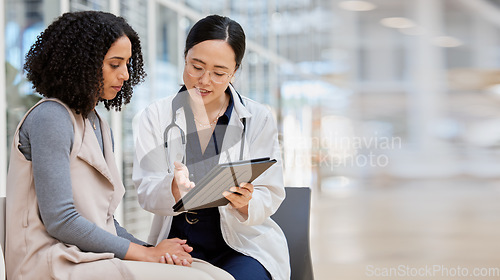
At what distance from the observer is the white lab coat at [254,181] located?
4.99 ft

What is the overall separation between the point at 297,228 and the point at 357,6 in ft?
39.3

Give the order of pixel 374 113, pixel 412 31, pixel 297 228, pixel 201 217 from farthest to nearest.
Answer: pixel 412 31 → pixel 374 113 → pixel 297 228 → pixel 201 217

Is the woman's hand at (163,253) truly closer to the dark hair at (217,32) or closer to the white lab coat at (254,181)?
the white lab coat at (254,181)

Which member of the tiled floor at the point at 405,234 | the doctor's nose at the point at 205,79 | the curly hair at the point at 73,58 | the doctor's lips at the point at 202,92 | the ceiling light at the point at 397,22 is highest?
the ceiling light at the point at 397,22

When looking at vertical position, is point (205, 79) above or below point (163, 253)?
above

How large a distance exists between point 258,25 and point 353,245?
14.1ft

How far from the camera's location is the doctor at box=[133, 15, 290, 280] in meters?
1.55

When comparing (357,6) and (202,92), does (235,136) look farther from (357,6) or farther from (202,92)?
(357,6)

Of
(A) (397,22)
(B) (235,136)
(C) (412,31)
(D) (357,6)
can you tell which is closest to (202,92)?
(B) (235,136)

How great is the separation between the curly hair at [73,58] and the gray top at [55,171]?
0.05 m

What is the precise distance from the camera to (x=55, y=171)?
1.11 meters

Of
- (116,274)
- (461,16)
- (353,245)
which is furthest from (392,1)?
(116,274)

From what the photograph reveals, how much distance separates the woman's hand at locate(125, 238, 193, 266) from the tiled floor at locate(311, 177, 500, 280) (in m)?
2.62

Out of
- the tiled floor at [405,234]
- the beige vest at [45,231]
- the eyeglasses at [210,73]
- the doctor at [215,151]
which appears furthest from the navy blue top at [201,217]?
the tiled floor at [405,234]
